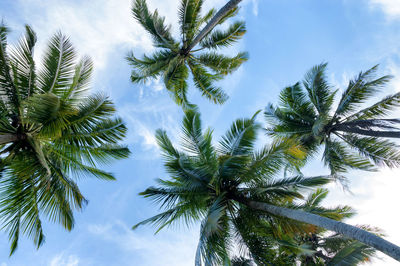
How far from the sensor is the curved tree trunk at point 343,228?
554cm

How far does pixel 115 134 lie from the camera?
8.27 m

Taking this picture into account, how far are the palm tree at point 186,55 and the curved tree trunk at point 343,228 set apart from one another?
7.82 metres

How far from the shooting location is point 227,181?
938 cm

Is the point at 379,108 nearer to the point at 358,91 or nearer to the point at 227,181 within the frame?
the point at 358,91

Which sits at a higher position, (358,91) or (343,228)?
Answer: (358,91)

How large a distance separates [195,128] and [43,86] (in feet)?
14.9

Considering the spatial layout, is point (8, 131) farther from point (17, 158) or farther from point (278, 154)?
point (278, 154)

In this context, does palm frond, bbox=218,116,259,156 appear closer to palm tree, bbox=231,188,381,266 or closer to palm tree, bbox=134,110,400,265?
palm tree, bbox=134,110,400,265

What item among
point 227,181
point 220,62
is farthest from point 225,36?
point 227,181

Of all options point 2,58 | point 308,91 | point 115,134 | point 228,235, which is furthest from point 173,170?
point 308,91

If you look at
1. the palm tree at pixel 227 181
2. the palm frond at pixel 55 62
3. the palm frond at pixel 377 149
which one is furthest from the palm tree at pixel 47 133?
the palm frond at pixel 377 149

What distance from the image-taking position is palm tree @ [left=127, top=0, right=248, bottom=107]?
13.0 metres

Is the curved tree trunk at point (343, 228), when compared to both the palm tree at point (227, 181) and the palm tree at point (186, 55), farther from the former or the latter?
the palm tree at point (186, 55)

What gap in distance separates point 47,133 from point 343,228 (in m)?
7.68
